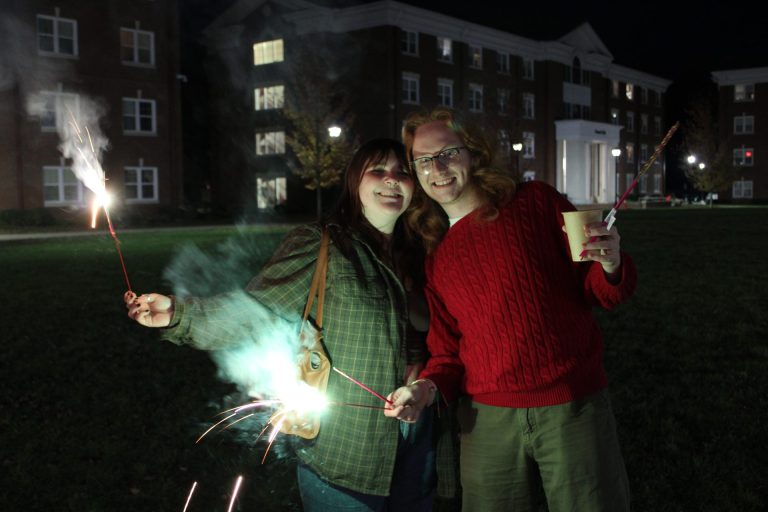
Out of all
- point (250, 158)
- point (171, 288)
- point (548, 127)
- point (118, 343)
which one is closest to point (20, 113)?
point (250, 158)

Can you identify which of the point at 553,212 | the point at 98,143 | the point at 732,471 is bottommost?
the point at 732,471

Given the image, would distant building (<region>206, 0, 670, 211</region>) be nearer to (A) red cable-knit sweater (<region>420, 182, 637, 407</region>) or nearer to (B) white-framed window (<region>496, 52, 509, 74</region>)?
(B) white-framed window (<region>496, 52, 509, 74</region>)

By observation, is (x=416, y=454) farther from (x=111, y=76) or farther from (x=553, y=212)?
(x=111, y=76)

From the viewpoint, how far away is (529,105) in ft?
185

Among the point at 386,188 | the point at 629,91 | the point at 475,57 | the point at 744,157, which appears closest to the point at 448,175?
the point at 386,188

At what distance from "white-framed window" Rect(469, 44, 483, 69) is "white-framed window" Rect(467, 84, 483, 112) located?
4.63ft

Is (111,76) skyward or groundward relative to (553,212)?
skyward

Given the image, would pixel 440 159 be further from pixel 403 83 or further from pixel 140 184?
pixel 403 83

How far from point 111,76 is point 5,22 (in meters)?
4.94

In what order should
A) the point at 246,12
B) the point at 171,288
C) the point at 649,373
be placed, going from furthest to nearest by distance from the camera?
the point at 246,12 → the point at 171,288 → the point at 649,373

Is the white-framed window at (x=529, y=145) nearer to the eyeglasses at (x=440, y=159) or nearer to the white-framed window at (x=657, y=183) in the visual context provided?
the white-framed window at (x=657, y=183)

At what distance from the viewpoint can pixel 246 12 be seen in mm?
47375

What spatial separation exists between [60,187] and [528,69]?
35575mm

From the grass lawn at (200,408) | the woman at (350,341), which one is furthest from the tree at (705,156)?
the woman at (350,341)
